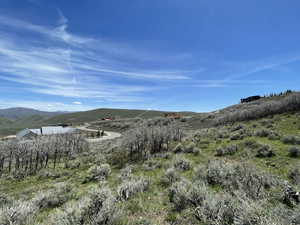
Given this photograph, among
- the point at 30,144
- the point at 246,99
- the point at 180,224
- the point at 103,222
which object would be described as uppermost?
the point at 246,99

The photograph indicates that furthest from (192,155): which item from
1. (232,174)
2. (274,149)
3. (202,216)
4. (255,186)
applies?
(202,216)

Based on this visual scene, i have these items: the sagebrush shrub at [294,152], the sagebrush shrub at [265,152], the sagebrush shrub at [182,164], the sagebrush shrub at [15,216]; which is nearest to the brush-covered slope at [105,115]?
the sagebrush shrub at [265,152]

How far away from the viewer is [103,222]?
3.32 meters

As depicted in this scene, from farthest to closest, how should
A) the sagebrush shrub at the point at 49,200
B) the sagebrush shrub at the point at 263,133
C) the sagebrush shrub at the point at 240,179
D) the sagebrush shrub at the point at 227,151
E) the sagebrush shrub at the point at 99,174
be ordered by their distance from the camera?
the sagebrush shrub at the point at 263,133, the sagebrush shrub at the point at 227,151, the sagebrush shrub at the point at 99,174, the sagebrush shrub at the point at 49,200, the sagebrush shrub at the point at 240,179

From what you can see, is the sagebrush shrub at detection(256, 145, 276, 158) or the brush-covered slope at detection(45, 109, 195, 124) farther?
the brush-covered slope at detection(45, 109, 195, 124)

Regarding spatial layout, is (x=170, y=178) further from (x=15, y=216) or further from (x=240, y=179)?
(x=15, y=216)

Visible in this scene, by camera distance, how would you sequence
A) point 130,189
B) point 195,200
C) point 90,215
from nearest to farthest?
point 90,215 < point 195,200 < point 130,189

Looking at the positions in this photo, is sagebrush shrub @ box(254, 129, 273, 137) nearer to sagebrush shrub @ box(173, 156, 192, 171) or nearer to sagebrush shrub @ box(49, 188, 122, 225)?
sagebrush shrub @ box(173, 156, 192, 171)

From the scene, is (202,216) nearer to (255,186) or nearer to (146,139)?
(255,186)

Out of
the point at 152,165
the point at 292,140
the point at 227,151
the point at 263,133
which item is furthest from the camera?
the point at 263,133

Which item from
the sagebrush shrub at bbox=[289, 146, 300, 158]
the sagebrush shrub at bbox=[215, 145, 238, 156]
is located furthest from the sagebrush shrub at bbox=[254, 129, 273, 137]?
the sagebrush shrub at bbox=[289, 146, 300, 158]

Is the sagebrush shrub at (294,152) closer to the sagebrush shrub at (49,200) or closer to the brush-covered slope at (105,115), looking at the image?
the sagebrush shrub at (49,200)

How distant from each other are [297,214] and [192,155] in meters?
8.11

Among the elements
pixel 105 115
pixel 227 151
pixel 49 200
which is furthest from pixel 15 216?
pixel 105 115
